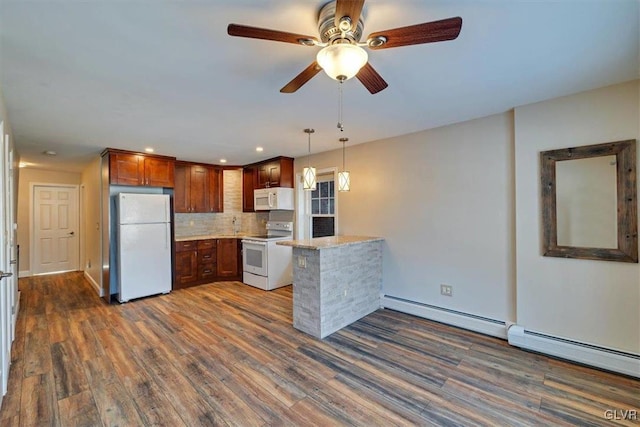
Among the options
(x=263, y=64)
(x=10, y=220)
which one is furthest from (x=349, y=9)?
(x=10, y=220)

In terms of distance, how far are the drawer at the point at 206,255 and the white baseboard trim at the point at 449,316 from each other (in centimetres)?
338

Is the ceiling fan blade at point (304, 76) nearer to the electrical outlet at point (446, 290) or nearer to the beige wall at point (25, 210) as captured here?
the electrical outlet at point (446, 290)

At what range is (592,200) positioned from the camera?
8.45 ft

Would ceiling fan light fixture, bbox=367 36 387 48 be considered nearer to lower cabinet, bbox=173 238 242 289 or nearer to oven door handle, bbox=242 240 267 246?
oven door handle, bbox=242 240 267 246

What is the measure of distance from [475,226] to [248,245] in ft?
12.5

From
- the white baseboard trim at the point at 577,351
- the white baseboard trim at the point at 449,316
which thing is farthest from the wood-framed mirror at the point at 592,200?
the white baseboard trim at the point at 449,316

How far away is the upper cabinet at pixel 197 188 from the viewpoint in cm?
548

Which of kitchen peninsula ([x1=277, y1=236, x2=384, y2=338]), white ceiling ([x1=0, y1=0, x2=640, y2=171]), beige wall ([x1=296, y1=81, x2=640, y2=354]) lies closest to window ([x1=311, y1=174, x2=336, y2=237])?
beige wall ([x1=296, y1=81, x2=640, y2=354])

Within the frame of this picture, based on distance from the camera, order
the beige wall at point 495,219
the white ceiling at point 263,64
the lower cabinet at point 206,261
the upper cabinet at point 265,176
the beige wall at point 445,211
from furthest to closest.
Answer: the upper cabinet at point 265,176 → the lower cabinet at point 206,261 → the beige wall at point 445,211 → the beige wall at point 495,219 → the white ceiling at point 263,64

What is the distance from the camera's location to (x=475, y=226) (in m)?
3.27

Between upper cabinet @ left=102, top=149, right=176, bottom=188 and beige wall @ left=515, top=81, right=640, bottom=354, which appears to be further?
upper cabinet @ left=102, top=149, right=176, bottom=188

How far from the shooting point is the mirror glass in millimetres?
2480

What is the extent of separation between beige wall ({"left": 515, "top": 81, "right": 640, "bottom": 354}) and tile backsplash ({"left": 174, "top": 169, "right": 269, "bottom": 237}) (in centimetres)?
459

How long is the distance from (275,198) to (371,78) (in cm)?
370
